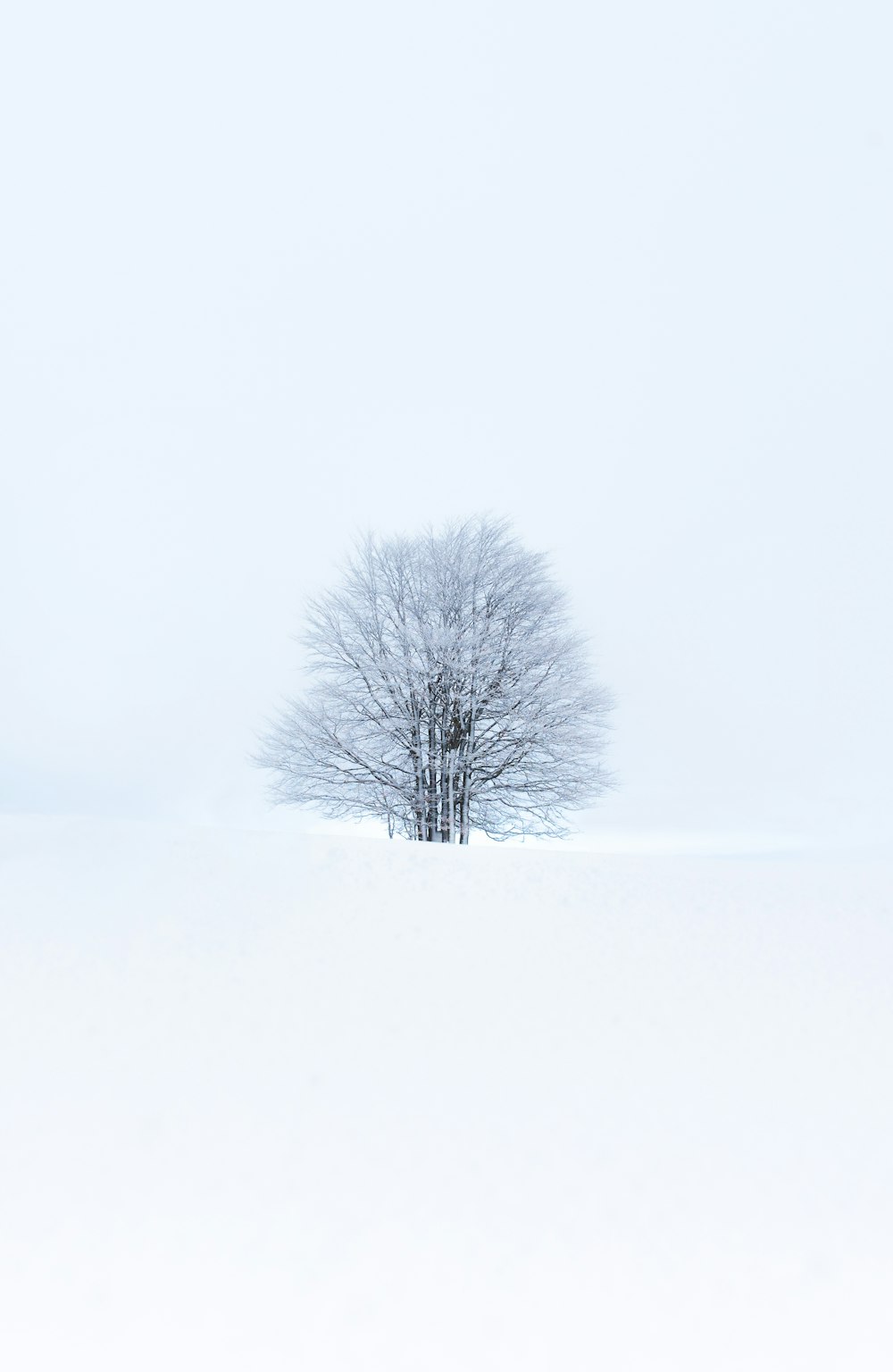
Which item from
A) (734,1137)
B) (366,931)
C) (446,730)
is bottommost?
(734,1137)

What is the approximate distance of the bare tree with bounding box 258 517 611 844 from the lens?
814 centimetres

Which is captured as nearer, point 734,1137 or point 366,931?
point 734,1137

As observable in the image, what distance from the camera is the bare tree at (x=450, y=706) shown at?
8.14 meters

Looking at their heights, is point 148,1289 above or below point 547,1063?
below

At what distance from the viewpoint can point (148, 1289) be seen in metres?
1.00

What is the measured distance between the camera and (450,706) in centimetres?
→ 827

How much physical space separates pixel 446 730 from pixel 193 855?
5931 millimetres

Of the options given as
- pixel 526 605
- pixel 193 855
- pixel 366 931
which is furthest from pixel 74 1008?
pixel 526 605

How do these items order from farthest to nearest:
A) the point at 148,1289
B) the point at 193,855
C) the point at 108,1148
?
the point at 193,855 → the point at 108,1148 → the point at 148,1289

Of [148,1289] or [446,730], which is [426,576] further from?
[148,1289]

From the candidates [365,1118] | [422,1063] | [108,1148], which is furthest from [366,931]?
[108,1148]

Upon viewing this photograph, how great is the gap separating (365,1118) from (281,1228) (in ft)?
0.73

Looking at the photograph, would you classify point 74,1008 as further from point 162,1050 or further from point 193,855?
point 193,855

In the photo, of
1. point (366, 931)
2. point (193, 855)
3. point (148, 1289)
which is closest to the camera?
point (148, 1289)
